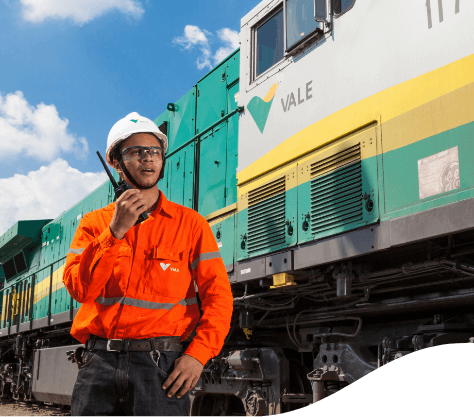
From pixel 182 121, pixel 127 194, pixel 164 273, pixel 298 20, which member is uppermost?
pixel 298 20

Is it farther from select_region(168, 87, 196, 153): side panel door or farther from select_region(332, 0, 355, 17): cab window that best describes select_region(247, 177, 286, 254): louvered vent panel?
select_region(168, 87, 196, 153): side panel door

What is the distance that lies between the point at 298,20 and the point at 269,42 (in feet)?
1.74

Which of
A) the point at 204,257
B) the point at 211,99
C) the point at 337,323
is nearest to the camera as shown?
the point at 204,257

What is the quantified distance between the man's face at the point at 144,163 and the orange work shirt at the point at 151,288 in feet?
0.73

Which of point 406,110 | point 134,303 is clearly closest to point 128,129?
point 134,303

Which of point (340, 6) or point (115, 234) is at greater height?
point (340, 6)

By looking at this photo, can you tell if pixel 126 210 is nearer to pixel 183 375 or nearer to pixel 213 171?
pixel 183 375

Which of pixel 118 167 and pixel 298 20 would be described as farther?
pixel 298 20

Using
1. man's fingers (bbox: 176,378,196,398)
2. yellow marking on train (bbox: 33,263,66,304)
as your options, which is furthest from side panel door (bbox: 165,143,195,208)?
man's fingers (bbox: 176,378,196,398)

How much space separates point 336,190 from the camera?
3918 millimetres

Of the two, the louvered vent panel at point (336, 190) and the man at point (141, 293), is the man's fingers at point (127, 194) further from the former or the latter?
the louvered vent panel at point (336, 190)

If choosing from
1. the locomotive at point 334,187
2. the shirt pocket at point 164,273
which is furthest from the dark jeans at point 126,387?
the locomotive at point 334,187

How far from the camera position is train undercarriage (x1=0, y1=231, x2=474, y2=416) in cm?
373

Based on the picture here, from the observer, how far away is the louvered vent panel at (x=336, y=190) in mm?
3739
